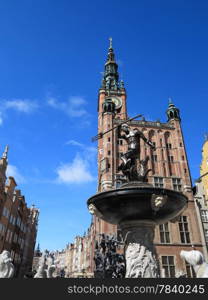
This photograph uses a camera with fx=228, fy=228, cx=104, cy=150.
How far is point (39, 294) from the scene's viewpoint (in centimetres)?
328

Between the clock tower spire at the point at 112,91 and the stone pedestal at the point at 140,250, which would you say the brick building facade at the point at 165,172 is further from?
the stone pedestal at the point at 140,250

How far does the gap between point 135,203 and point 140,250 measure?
1412 millimetres

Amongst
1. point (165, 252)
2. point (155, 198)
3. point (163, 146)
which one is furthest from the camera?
point (163, 146)

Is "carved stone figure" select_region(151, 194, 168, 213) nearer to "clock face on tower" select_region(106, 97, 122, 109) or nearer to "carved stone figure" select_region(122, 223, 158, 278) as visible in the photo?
"carved stone figure" select_region(122, 223, 158, 278)

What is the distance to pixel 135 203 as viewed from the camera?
627 cm

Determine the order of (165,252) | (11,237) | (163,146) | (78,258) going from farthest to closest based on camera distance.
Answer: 1. (78,258)
2. (11,237)
3. (163,146)
4. (165,252)

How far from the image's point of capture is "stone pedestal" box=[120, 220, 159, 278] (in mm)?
6180

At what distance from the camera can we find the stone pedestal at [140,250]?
618cm

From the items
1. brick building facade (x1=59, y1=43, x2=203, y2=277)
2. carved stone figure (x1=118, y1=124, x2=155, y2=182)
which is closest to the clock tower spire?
brick building facade (x1=59, y1=43, x2=203, y2=277)

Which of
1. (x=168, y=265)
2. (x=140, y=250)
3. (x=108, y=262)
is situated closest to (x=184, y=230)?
(x=168, y=265)

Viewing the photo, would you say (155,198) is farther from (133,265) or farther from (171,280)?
(171,280)

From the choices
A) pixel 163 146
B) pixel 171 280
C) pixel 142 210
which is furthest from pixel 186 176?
pixel 171 280

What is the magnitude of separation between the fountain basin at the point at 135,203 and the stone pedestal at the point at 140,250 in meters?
0.23

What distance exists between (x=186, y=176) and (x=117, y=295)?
94.2 ft
